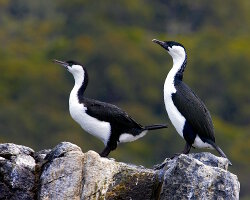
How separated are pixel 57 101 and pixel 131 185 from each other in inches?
2527

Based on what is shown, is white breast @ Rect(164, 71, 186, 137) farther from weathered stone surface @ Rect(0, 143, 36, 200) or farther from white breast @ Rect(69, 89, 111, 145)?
weathered stone surface @ Rect(0, 143, 36, 200)

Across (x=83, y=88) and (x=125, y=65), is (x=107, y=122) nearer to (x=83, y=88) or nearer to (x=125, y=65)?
(x=83, y=88)

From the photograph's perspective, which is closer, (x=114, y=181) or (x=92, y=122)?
(x=114, y=181)

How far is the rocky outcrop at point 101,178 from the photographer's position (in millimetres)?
16938

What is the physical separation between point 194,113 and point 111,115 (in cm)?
138

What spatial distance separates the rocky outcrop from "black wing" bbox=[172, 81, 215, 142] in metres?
2.04

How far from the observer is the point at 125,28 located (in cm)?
10662

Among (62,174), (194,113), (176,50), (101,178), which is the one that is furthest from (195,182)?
(176,50)

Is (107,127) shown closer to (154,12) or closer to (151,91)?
(151,91)

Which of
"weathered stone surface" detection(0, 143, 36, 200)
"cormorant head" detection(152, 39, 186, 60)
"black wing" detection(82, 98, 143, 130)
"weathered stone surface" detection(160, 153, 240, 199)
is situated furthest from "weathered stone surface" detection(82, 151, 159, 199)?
"cormorant head" detection(152, 39, 186, 60)

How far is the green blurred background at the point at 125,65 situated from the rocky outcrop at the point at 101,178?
4144cm

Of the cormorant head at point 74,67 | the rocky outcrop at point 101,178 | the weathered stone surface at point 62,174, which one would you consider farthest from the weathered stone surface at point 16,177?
the cormorant head at point 74,67

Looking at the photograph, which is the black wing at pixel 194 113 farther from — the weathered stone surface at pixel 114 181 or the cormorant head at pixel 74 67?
the weathered stone surface at pixel 114 181

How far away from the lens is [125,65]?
89.6 m
